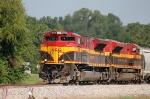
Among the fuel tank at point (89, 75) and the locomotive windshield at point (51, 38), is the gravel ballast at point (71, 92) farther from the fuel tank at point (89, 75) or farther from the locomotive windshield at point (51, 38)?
the locomotive windshield at point (51, 38)

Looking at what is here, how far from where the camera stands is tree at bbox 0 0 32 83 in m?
33.1

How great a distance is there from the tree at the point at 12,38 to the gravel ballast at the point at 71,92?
9962 mm

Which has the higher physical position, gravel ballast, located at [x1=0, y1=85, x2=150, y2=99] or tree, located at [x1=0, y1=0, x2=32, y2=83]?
tree, located at [x1=0, y1=0, x2=32, y2=83]

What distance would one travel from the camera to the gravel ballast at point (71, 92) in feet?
63.2

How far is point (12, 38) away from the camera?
33.1 meters

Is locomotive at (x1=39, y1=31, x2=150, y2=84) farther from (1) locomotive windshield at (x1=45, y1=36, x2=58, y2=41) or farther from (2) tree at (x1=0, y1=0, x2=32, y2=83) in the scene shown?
(2) tree at (x1=0, y1=0, x2=32, y2=83)

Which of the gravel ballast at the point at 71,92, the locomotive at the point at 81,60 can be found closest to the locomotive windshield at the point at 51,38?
the locomotive at the point at 81,60

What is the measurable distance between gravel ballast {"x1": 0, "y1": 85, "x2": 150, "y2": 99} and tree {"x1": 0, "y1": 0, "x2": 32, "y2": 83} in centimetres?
996

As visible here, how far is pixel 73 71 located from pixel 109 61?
7599 mm

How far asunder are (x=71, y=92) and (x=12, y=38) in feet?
38.8

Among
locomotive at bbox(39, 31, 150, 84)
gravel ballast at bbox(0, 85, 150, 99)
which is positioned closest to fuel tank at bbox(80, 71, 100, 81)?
locomotive at bbox(39, 31, 150, 84)

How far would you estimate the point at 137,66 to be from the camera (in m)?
39.0

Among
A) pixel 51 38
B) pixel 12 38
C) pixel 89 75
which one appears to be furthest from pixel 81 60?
pixel 12 38

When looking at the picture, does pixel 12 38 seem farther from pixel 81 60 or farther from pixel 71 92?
pixel 71 92
